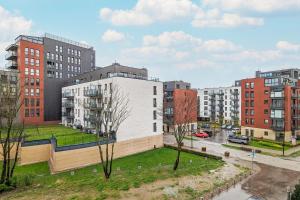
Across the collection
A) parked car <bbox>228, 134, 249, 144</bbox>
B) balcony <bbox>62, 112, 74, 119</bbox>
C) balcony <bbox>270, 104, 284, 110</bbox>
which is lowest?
parked car <bbox>228, 134, 249, 144</bbox>

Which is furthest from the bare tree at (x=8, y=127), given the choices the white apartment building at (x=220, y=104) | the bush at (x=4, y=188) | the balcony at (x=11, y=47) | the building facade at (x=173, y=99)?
the white apartment building at (x=220, y=104)

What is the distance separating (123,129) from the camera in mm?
39562

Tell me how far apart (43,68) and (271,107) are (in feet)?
195

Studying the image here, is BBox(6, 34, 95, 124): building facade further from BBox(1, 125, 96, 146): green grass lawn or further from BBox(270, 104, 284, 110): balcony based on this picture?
BBox(270, 104, 284, 110): balcony

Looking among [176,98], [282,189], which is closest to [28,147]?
[282,189]

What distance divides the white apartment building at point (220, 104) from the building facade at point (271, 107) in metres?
27.6

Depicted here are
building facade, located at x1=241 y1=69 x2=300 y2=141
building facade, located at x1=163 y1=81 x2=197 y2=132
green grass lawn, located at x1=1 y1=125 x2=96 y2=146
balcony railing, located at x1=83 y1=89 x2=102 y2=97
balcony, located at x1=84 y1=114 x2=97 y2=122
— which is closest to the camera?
green grass lawn, located at x1=1 y1=125 x2=96 y2=146

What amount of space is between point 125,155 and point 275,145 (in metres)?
29.3

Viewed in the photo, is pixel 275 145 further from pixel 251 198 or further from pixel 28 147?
pixel 28 147

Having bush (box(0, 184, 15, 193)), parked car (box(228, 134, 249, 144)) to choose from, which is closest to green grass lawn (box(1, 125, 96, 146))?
bush (box(0, 184, 15, 193))

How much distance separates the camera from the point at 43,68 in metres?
64.6

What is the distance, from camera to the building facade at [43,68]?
6016 cm

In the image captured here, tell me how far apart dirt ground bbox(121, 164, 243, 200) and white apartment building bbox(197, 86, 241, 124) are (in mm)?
63966

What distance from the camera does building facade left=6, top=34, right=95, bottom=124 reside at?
60.2 meters
